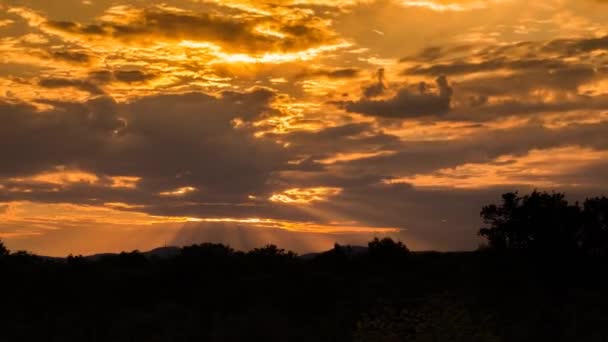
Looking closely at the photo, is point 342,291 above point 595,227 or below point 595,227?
below

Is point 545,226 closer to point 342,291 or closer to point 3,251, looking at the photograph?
point 342,291

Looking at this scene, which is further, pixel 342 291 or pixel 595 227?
pixel 595 227

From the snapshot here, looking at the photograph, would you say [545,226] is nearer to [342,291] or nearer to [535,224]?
[535,224]

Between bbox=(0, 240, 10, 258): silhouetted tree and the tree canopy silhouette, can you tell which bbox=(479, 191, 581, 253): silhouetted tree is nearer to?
→ the tree canopy silhouette

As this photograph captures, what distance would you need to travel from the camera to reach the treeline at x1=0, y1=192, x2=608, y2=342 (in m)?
26.3

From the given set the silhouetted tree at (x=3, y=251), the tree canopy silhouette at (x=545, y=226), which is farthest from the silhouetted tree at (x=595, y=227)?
the silhouetted tree at (x=3, y=251)

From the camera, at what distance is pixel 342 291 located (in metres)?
33.9

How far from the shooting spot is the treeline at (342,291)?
26297mm

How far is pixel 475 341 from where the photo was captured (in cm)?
2033

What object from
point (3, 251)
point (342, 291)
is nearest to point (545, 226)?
point (342, 291)

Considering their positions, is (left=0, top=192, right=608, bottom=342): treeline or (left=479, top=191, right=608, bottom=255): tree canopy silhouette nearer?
(left=0, top=192, right=608, bottom=342): treeline

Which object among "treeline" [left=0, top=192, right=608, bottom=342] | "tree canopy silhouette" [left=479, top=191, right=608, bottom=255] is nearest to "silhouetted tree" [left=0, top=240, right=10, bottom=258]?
"treeline" [left=0, top=192, right=608, bottom=342]

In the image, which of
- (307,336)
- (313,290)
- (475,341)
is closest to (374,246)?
(313,290)

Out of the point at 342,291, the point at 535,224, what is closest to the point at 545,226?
the point at 535,224
